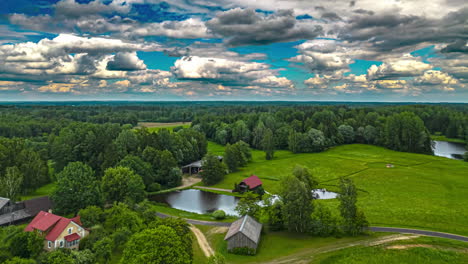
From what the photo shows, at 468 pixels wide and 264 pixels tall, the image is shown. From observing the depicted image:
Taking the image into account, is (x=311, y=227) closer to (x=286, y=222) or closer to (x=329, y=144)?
(x=286, y=222)

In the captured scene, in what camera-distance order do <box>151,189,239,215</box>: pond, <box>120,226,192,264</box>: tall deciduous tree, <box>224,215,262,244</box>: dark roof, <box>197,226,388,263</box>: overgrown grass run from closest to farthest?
<box>120,226,192,264</box>: tall deciduous tree < <box>197,226,388,263</box>: overgrown grass < <box>224,215,262,244</box>: dark roof < <box>151,189,239,215</box>: pond

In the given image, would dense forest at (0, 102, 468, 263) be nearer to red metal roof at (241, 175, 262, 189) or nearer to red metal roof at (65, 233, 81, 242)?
red metal roof at (65, 233, 81, 242)

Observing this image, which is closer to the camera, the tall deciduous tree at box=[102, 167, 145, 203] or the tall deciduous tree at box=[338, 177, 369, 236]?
the tall deciduous tree at box=[338, 177, 369, 236]

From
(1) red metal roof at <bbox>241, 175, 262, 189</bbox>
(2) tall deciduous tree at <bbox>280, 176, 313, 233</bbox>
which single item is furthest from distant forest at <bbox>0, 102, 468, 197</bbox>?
(2) tall deciduous tree at <bbox>280, 176, 313, 233</bbox>

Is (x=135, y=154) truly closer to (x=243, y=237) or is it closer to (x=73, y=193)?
(x=73, y=193)

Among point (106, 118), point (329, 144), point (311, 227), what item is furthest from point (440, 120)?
point (106, 118)

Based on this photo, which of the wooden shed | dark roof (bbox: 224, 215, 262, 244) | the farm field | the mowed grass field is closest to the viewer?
the farm field
